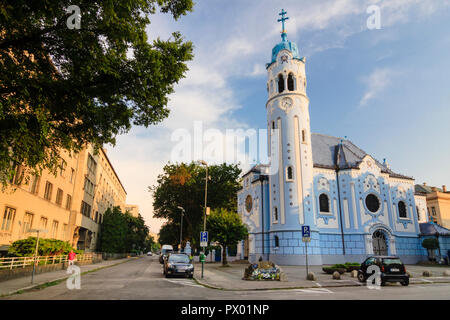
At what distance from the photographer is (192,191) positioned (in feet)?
164

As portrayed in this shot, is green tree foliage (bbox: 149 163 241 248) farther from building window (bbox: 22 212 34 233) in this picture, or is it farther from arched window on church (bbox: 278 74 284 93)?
building window (bbox: 22 212 34 233)

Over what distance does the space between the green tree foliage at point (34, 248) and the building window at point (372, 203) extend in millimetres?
31634

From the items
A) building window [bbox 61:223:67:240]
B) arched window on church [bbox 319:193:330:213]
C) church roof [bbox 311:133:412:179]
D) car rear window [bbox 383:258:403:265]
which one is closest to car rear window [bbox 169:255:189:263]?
car rear window [bbox 383:258:403:265]

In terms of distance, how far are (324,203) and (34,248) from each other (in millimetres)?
28278

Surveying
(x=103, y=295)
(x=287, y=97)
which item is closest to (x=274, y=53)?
(x=287, y=97)

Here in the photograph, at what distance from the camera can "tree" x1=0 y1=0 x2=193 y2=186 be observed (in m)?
8.09

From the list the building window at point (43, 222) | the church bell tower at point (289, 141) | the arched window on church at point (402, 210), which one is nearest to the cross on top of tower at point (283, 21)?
the church bell tower at point (289, 141)

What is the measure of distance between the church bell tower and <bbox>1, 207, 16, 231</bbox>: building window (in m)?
23.8

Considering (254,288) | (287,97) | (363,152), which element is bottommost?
(254,288)

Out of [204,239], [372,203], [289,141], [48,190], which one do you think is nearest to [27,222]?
[48,190]

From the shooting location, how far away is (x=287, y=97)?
114 ft
